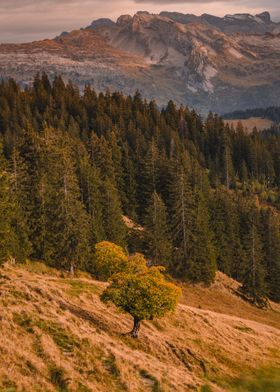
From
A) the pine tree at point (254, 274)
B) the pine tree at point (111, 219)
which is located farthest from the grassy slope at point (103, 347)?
the pine tree at point (254, 274)

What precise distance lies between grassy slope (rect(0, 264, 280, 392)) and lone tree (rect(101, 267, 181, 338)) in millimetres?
2269

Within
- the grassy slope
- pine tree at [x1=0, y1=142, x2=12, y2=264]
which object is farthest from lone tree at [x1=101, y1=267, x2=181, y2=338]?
pine tree at [x1=0, y1=142, x2=12, y2=264]

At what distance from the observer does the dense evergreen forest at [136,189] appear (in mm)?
65438

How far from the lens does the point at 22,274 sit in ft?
153

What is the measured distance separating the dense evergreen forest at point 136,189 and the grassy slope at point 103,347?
1436 cm

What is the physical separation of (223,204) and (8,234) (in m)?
60.0

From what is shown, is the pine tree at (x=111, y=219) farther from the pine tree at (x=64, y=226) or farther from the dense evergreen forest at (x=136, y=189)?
the pine tree at (x=64, y=226)

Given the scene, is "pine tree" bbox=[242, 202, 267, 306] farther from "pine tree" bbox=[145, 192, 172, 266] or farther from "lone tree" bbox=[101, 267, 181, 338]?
"lone tree" bbox=[101, 267, 181, 338]

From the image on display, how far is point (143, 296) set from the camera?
3581 centimetres

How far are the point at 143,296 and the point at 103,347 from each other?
5.16 meters

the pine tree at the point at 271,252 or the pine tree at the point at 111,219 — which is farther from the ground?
the pine tree at the point at 111,219

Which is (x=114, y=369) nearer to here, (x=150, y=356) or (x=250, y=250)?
(x=150, y=356)

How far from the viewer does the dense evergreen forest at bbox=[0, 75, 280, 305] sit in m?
65.4

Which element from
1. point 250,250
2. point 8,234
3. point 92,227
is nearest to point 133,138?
point 250,250
